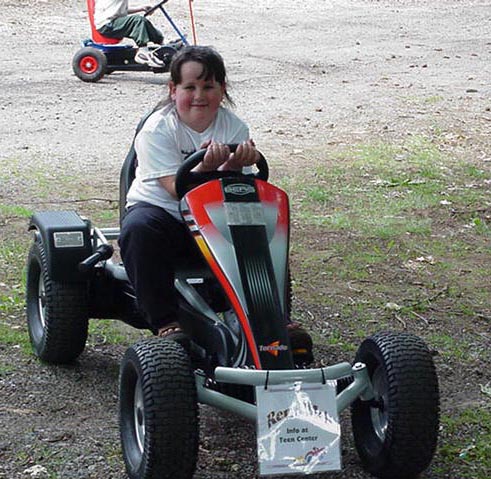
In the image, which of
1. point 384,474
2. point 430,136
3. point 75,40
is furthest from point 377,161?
point 75,40

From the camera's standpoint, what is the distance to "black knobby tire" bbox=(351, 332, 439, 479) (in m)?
3.64

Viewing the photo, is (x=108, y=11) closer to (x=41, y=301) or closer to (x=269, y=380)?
(x=41, y=301)

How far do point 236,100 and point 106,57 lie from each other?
78.5 inches

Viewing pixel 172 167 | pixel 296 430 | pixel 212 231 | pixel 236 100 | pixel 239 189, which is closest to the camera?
pixel 296 430

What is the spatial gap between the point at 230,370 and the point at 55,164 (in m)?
5.63

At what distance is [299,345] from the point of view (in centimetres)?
412

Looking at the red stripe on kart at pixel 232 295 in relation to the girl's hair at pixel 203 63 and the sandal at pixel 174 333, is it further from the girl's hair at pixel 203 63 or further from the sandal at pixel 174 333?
the girl's hair at pixel 203 63

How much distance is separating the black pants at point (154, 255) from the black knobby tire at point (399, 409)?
0.81 meters

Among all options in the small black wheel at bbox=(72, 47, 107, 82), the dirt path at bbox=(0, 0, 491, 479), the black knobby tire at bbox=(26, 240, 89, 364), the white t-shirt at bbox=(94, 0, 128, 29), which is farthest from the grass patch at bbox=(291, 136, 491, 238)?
the white t-shirt at bbox=(94, 0, 128, 29)

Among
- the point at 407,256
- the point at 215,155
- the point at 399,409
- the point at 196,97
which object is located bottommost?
the point at 407,256

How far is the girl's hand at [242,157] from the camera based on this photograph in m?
4.23


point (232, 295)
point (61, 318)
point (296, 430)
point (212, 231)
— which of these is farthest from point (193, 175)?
point (296, 430)

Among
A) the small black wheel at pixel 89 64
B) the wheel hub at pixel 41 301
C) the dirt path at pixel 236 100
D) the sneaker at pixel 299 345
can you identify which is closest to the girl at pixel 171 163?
the sneaker at pixel 299 345

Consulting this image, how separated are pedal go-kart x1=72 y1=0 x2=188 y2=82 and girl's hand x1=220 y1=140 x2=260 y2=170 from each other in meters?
8.34
